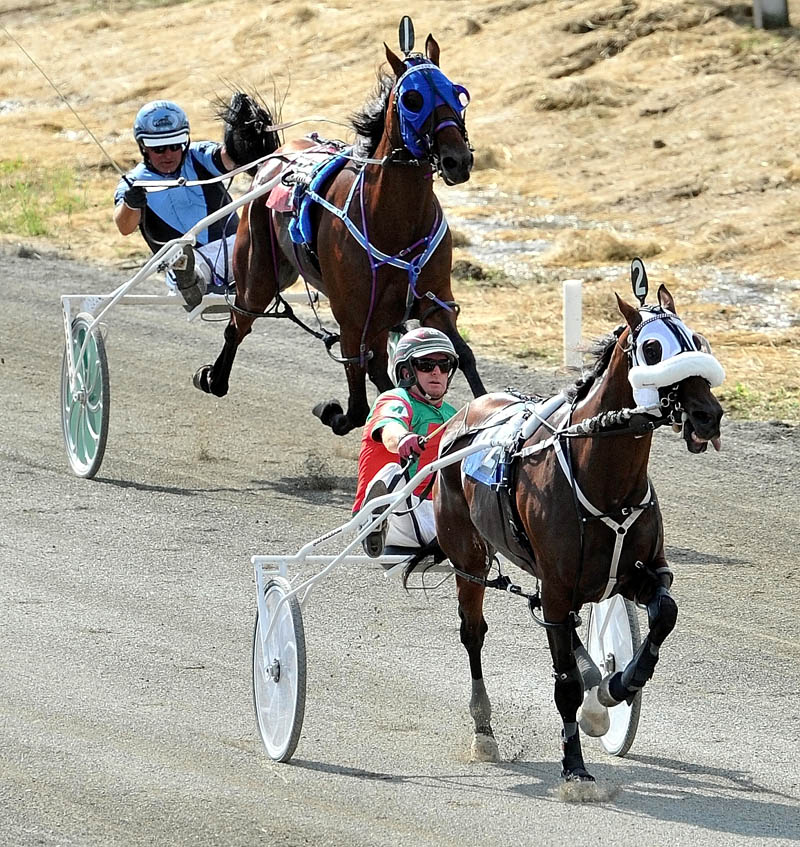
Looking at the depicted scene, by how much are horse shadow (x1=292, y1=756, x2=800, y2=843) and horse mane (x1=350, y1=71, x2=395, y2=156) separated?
12.8ft

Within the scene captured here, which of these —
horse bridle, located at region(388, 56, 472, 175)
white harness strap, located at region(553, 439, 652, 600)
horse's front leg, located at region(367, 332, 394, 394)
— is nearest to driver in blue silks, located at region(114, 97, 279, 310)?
horse's front leg, located at region(367, 332, 394, 394)

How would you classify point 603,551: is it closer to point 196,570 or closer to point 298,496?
point 196,570

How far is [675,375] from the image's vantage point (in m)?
4.66

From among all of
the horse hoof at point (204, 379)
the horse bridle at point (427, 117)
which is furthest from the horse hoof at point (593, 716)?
the horse hoof at point (204, 379)

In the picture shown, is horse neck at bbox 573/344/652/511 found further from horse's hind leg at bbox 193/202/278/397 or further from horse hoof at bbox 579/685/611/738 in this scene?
horse's hind leg at bbox 193/202/278/397

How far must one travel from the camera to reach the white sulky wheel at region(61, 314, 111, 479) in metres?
9.70

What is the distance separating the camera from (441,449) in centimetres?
594

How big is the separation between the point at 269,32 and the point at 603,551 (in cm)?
2093

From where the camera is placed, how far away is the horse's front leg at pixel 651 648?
5.13 m

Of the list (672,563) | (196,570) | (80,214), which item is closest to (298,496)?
(196,570)

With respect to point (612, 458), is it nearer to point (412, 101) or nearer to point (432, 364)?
point (432, 364)

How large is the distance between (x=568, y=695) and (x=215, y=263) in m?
5.64

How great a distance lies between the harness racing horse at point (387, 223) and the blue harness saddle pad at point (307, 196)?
0.01 metres

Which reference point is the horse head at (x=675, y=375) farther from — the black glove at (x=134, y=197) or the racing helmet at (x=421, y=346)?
the black glove at (x=134, y=197)
